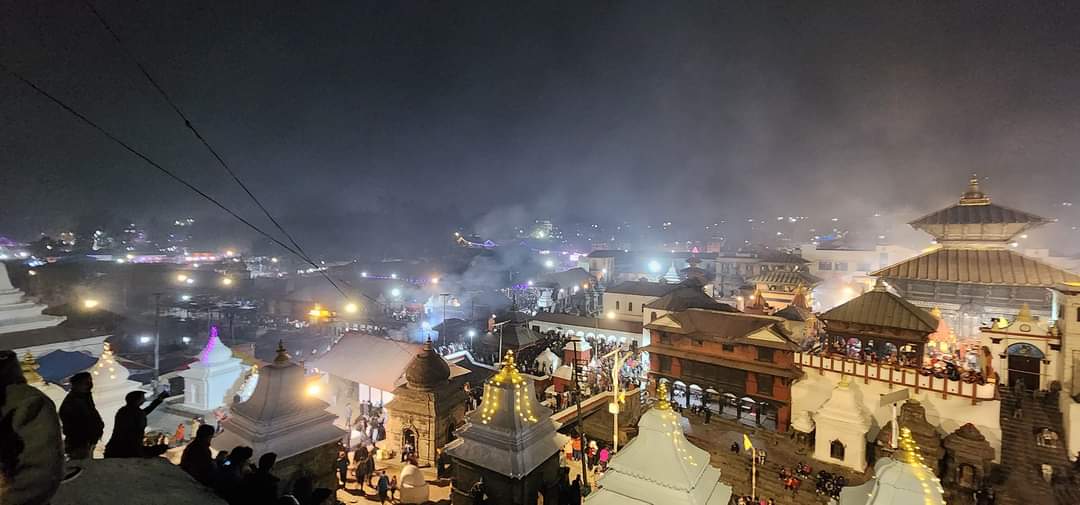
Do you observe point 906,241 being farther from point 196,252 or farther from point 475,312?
point 196,252

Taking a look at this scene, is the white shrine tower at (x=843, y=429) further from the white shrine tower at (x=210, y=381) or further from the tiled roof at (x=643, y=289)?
the white shrine tower at (x=210, y=381)

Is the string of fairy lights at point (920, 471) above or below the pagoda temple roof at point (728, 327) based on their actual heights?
above

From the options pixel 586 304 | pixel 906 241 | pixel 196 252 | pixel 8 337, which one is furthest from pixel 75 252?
pixel 906 241

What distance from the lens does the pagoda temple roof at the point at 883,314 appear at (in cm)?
1880

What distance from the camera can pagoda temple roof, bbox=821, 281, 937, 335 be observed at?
18.8 m

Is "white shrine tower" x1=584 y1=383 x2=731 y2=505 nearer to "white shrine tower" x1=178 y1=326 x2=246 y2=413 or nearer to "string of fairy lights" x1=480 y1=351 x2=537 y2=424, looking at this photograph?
"string of fairy lights" x1=480 y1=351 x2=537 y2=424

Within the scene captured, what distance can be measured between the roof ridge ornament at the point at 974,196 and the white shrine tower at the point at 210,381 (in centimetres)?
3983

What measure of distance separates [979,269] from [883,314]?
7638 millimetres

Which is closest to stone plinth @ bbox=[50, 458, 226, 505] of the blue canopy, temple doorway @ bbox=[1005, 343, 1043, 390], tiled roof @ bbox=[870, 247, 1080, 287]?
the blue canopy

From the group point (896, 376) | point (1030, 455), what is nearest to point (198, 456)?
point (896, 376)

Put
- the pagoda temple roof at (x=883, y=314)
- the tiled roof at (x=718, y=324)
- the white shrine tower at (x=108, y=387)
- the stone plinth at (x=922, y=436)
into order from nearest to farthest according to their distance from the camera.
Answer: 1. the white shrine tower at (x=108, y=387)
2. the stone plinth at (x=922, y=436)
3. the pagoda temple roof at (x=883, y=314)
4. the tiled roof at (x=718, y=324)

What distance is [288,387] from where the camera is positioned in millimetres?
8867

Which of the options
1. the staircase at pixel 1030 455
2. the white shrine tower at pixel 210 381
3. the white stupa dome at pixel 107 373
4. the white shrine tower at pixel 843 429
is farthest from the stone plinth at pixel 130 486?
the staircase at pixel 1030 455

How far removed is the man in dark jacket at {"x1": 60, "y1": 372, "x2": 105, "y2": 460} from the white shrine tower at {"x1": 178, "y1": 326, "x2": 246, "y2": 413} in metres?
13.4
